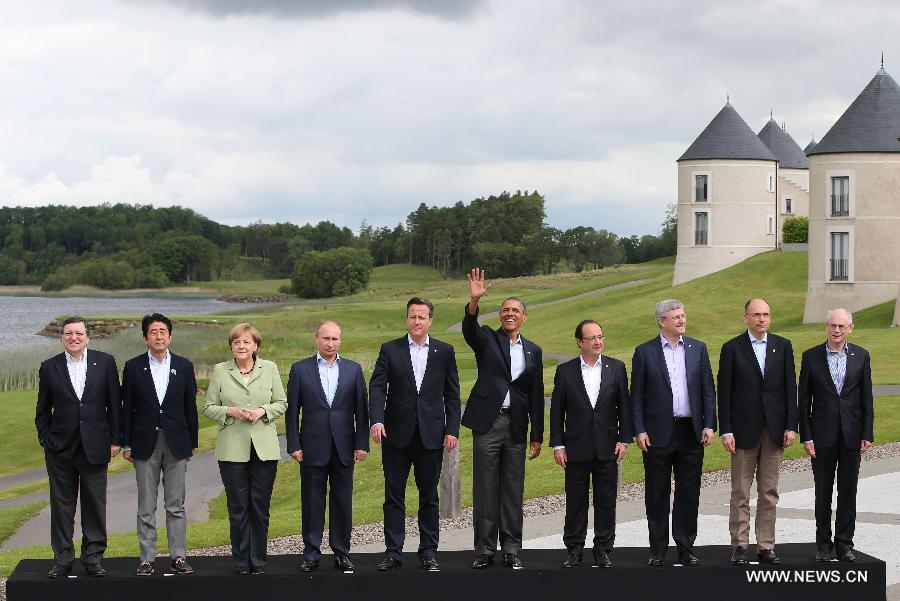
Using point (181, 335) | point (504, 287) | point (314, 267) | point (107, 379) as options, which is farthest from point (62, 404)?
point (314, 267)

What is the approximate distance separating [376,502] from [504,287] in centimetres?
7844

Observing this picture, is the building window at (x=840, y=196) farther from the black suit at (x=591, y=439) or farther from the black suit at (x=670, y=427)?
the black suit at (x=591, y=439)

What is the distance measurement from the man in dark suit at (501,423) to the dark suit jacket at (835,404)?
2.36 m

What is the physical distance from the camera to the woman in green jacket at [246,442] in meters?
10.2

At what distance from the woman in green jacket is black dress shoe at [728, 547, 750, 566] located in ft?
12.7

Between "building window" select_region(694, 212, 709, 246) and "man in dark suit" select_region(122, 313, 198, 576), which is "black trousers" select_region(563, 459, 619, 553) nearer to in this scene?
"man in dark suit" select_region(122, 313, 198, 576)

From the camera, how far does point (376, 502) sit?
17641 millimetres

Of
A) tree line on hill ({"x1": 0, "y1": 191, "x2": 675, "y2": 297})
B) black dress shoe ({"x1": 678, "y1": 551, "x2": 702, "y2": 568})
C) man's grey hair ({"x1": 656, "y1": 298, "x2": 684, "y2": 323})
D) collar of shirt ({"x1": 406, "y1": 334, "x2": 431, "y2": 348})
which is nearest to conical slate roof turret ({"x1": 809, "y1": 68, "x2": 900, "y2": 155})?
man's grey hair ({"x1": 656, "y1": 298, "x2": 684, "y2": 323})

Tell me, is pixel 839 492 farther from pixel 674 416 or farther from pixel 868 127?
pixel 868 127

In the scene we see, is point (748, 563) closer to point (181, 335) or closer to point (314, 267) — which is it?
point (181, 335)

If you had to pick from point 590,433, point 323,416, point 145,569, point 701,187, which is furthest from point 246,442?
point 701,187

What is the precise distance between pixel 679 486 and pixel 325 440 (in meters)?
3.06

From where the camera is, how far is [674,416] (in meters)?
10.6

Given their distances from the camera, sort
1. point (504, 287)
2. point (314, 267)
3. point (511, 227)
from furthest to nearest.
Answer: point (511, 227)
point (314, 267)
point (504, 287)
